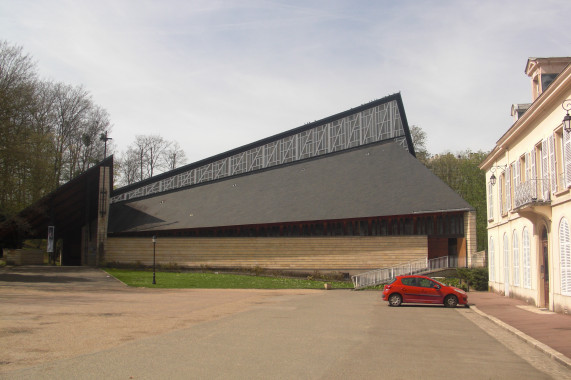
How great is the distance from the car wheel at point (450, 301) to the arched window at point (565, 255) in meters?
6.12

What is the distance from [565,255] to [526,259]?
5978 millimetres

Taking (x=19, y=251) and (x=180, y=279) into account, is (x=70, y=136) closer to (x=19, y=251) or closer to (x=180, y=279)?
(x=19, y=251)

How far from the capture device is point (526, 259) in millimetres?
24469

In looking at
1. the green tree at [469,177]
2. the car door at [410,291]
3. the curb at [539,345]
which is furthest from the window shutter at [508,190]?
the green tree at [469,177]

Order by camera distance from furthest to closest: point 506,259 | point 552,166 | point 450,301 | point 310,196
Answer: point 310,196 → point 506,259 → point 450,301 → point 552,166

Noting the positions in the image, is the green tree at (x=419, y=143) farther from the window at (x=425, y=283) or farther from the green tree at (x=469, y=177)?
the window at (x=425, y=283)

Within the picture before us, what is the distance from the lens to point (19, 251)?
55.5m

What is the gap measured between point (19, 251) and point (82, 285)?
27.9m

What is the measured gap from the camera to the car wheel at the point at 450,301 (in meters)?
24.3

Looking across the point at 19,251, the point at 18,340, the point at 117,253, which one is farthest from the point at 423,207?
the point at 19,251

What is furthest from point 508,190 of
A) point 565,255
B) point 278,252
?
point 278,252

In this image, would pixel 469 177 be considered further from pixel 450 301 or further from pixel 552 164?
pixel 552 164

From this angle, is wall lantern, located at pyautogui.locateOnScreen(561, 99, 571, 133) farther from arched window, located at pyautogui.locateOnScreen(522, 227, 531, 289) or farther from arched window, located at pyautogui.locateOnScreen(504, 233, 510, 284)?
arched window, located at pyautogui.locateOnScreen(504, 233, 510, 284)

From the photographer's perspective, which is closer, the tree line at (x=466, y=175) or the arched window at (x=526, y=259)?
the arched window at (x=526, y=259)
